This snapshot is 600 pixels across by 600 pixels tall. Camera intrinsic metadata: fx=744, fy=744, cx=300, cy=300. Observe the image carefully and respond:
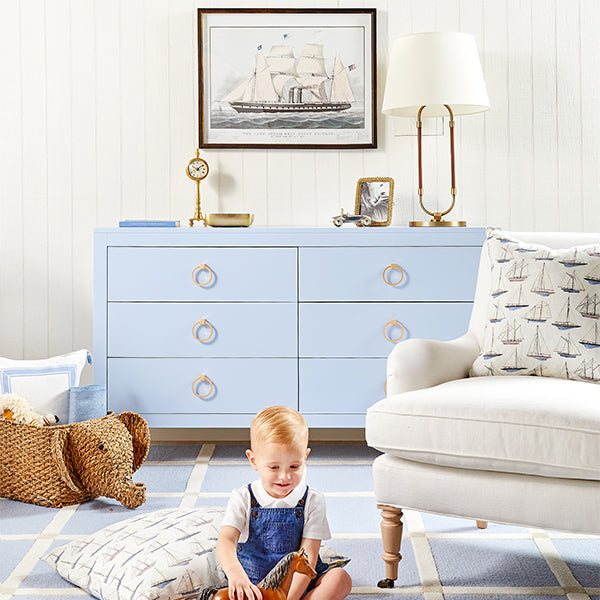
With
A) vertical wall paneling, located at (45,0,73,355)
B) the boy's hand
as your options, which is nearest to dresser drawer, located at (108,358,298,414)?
vertical wall paneling, located at (45,0,73,355)

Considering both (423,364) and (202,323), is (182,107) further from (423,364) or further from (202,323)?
(423,364)

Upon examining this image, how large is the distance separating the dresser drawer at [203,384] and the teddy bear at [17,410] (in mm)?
391

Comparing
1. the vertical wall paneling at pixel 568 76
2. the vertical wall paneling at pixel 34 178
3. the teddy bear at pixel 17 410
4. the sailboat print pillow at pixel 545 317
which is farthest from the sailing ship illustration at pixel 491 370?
the vertical wall paneling at pixel 34 178

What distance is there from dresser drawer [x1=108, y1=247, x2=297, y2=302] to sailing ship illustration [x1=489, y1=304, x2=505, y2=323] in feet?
2.86

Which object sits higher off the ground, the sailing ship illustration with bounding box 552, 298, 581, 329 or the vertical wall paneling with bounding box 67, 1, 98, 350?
the vertical wall paneling with bounding box 67, 1, 98, 350

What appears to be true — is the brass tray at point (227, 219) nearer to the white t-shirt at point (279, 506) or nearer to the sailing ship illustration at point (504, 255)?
the sailing ship illustration at point (504, 255)

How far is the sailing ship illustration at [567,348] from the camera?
1881mm

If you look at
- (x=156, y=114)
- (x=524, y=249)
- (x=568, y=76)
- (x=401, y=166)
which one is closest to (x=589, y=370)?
(x=524, y=249)

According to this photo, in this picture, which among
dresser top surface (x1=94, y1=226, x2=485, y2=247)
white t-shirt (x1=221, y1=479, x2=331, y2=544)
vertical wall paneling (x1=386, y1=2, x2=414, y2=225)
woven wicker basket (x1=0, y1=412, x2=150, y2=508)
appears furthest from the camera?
vertical wall paneling (x1=386, y1=2, x2=414, y2=225)

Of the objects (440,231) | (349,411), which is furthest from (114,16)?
(349,411)

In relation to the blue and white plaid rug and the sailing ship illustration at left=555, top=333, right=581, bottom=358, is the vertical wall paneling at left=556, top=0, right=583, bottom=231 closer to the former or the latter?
the sailing ship illustration at left=555, top=333, right=581, bottom=358

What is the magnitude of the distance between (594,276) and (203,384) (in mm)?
1411

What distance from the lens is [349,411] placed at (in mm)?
2711

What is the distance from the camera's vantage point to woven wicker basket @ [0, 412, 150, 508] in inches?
87.1
